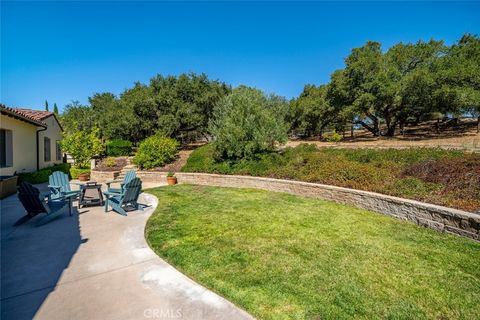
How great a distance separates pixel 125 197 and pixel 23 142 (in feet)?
29.7

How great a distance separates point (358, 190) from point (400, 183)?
3.62ft

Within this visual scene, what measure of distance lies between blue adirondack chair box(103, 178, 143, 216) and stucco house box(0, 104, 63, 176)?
614 centimetres

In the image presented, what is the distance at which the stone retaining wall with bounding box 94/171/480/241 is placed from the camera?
4891 mm

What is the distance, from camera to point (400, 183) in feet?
23.2

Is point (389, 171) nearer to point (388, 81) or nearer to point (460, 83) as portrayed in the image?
point (388, 81)

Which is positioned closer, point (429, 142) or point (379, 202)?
point (379, 202)

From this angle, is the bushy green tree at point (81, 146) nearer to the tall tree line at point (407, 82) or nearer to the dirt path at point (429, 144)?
the dirt path at point (429, 144)

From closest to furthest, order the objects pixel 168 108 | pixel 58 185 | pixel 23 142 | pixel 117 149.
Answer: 1. pixel 58 185
2. pixel 23 142
3. pixel 117 149
4. pixel 168 108

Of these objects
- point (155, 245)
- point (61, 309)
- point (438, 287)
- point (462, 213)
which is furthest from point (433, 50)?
point (61, 309)

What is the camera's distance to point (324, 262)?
3.86m

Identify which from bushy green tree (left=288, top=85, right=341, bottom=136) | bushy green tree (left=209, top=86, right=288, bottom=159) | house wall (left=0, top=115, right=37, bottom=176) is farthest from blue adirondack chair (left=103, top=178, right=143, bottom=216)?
bushy green tree (left=288, top=85, right=341, bottom=136)

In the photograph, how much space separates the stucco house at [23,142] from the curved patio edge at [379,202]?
8255 millimetres

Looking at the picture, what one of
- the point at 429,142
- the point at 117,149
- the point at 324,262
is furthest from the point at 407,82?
the point at 117,149

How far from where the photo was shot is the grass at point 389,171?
6.18m
